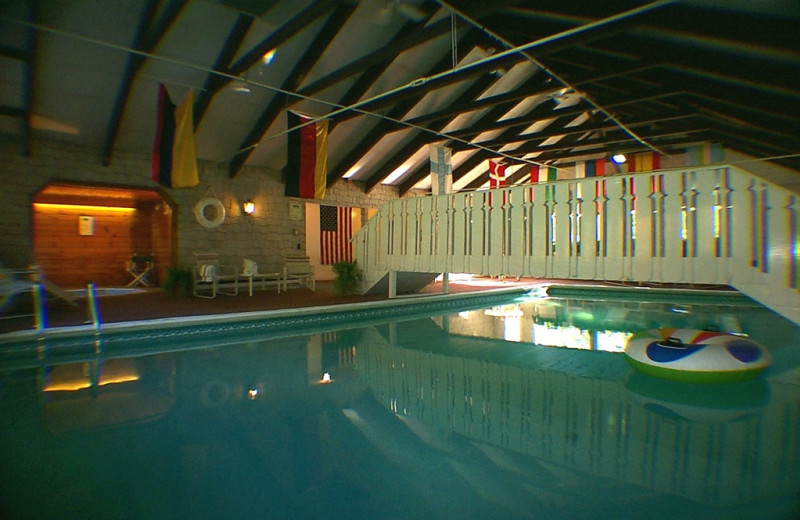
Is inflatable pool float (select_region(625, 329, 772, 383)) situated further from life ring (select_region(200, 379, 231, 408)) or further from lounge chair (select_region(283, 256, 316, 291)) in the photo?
lounge chair (select_region(283, 256, 316, 291))

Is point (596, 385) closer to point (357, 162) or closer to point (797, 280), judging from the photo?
point (797, 280)

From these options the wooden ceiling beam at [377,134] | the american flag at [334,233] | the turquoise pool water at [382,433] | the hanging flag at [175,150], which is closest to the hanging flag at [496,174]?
the wooden ceiling beam at [377,134]

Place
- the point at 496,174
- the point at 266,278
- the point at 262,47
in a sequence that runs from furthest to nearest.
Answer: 1. the point at 496,174
2. the point at 266,278
3. the point at 262,47

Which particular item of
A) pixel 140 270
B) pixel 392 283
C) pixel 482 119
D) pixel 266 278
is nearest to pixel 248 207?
pixel 266 278

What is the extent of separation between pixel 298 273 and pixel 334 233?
2.46 meters

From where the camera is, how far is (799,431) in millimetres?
2455

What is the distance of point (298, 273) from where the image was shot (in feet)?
32.5

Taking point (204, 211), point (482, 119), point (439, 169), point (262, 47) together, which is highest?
point (482, 119)

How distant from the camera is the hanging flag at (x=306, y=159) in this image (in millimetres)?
7410

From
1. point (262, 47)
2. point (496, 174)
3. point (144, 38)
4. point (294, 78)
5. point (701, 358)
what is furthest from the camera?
point (496, 174)

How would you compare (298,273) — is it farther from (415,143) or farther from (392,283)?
(415,143)

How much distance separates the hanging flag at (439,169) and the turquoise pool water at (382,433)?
5.06 metres

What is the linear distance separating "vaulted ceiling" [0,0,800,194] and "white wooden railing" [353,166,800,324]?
1.68 meters

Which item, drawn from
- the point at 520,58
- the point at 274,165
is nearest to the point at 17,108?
the point at 274,165
